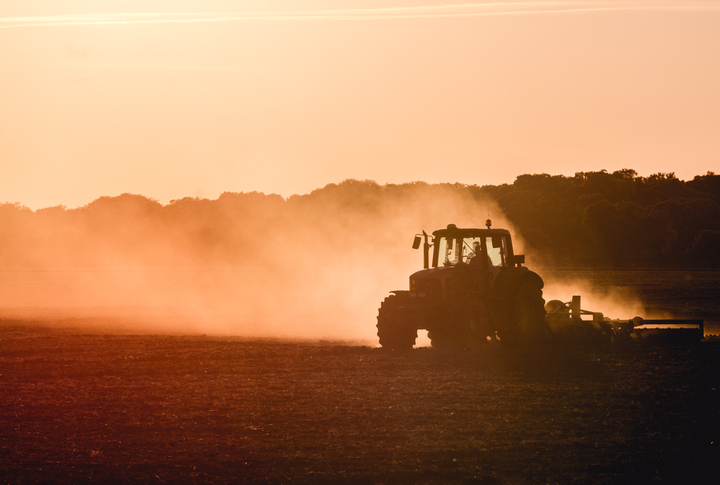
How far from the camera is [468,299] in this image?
66.2 ft

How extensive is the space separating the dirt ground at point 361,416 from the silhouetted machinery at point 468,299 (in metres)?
0.62

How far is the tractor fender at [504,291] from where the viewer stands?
20828mm

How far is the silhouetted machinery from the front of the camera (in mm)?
20312

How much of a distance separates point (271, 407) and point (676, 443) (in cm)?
660

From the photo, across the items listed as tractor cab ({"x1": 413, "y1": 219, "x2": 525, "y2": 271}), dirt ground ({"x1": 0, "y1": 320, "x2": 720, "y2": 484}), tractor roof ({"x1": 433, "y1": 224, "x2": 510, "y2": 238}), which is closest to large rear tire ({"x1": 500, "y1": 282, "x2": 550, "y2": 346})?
dirt ground ({"x1": 0, "y1": 320, "x2": 720, "y2": 484})

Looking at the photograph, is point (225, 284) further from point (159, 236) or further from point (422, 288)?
point (159, 236)

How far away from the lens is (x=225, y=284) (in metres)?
65.6

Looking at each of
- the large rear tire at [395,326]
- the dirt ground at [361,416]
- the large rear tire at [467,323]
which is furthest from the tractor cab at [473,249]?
the dirt ground at [361,416]

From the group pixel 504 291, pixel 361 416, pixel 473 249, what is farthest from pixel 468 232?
pixel 361 416

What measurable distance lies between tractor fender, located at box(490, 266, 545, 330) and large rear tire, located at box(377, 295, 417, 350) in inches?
84.6

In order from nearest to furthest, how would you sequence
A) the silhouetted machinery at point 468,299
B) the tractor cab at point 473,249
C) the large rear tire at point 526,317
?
the silhouetted machinery at point 468,299
the large rear tire at point 526,317
the tractor cab at point 473,249

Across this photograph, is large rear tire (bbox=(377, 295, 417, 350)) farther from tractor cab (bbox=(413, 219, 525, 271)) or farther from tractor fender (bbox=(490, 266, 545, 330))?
tractor fender (bbox=(490, 266, 545, 330))

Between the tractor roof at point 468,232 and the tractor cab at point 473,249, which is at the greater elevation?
the tractor roof at point 468,232

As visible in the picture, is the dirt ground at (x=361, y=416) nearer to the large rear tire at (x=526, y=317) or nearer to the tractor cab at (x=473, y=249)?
the large rear tire at (x=526, y=317)
